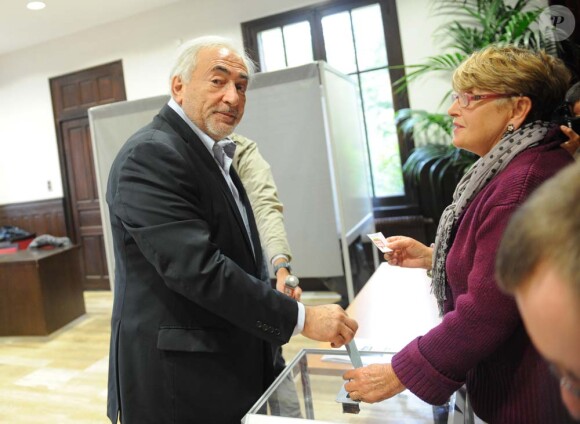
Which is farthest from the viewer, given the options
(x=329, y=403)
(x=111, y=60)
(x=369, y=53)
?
(x=111, y=60)

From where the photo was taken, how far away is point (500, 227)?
2.75ft

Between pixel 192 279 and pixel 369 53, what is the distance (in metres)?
4.02

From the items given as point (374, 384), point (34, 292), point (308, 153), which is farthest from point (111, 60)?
point (374, 384)

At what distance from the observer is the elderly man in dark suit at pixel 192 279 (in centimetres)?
100

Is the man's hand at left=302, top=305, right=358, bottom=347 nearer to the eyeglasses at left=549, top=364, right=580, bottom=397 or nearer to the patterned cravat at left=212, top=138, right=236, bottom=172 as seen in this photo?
the patterned cravat at left=212, top=138, right=236, bottom=172

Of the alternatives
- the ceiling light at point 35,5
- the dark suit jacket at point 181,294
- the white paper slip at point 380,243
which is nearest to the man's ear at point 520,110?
the white paper slip at point 380,243

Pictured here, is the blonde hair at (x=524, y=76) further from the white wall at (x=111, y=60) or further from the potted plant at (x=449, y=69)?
the white wall at (x=111, y=60)

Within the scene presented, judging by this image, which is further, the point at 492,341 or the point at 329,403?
the point at 329,403

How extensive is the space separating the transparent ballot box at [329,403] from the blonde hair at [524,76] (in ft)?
2.02

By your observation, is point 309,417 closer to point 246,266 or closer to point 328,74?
point 246,266

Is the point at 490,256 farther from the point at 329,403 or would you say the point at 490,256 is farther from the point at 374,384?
the point at 329,403

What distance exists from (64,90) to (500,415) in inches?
249

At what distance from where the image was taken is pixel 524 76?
93 cm

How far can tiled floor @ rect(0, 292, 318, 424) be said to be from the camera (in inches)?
114
